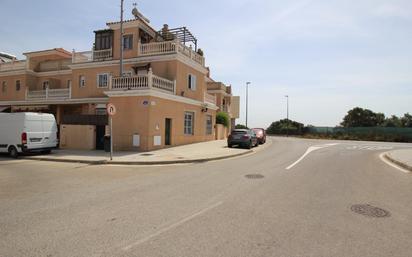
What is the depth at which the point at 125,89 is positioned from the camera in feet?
63.6

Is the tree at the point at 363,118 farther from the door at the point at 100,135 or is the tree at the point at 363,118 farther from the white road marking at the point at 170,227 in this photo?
the white road marking at the point at 170,227

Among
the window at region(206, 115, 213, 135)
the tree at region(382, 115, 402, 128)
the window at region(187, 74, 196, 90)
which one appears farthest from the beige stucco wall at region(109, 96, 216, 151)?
the tree at region(382, 115, 402, 128)

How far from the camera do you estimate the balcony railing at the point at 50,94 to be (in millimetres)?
27531

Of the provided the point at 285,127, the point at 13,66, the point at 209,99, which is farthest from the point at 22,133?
the point at 285,127

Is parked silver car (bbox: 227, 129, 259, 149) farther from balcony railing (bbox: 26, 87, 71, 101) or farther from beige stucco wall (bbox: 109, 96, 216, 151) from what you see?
balcony railing (bbox: 26, 87, 71, 101)

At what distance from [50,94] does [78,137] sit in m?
10.9

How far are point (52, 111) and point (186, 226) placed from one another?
28.7 meters

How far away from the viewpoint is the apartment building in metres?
19.3

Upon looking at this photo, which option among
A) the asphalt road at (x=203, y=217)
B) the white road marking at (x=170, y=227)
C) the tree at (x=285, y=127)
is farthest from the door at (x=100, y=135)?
the tree at (x=285, y=127)

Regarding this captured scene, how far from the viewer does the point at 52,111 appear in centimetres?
2880

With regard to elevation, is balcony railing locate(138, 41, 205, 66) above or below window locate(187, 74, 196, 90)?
above

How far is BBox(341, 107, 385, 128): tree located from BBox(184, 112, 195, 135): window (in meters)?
69.3

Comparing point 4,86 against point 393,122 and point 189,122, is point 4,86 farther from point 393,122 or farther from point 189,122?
point 393,122

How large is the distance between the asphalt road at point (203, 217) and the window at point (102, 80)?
675 inches
